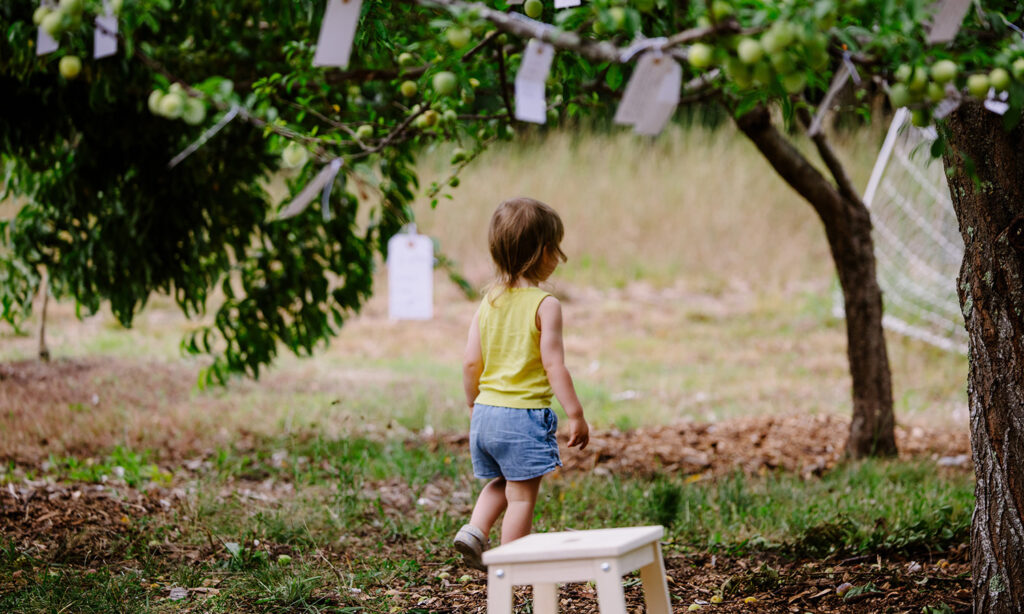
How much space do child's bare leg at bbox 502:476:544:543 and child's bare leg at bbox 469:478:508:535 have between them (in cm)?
6

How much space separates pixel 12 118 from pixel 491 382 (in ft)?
9.39

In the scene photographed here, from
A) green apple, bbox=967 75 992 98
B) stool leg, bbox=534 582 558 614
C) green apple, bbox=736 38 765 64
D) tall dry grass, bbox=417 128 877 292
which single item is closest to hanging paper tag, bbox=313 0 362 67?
green apple, bbox=736 38 765 64

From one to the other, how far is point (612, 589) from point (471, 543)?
0.72 m

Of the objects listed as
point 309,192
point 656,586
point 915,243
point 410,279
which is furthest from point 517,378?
point 915,243

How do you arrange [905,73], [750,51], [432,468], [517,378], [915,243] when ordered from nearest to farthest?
[750,51] < [905,73] < [517,378] < [432,468] < [915,243]

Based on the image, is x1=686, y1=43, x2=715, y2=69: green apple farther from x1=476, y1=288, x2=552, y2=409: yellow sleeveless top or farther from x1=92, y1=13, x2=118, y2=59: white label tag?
x1=476, y1=288, x2=552, y2=409: yellow sleeveless top

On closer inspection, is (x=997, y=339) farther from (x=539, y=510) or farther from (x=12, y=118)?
(x=12, y=118)

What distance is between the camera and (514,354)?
2.68m

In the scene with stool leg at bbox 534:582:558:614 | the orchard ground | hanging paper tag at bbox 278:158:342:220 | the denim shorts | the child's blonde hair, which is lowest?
the orchard ground

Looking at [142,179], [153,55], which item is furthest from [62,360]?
[153,55]

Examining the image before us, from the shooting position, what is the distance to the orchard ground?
2814 millimetres

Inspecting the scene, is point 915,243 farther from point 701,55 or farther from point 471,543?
point 701,55

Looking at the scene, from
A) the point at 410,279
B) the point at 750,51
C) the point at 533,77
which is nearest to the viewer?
the point at 750,51

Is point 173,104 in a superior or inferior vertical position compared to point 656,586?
superior
